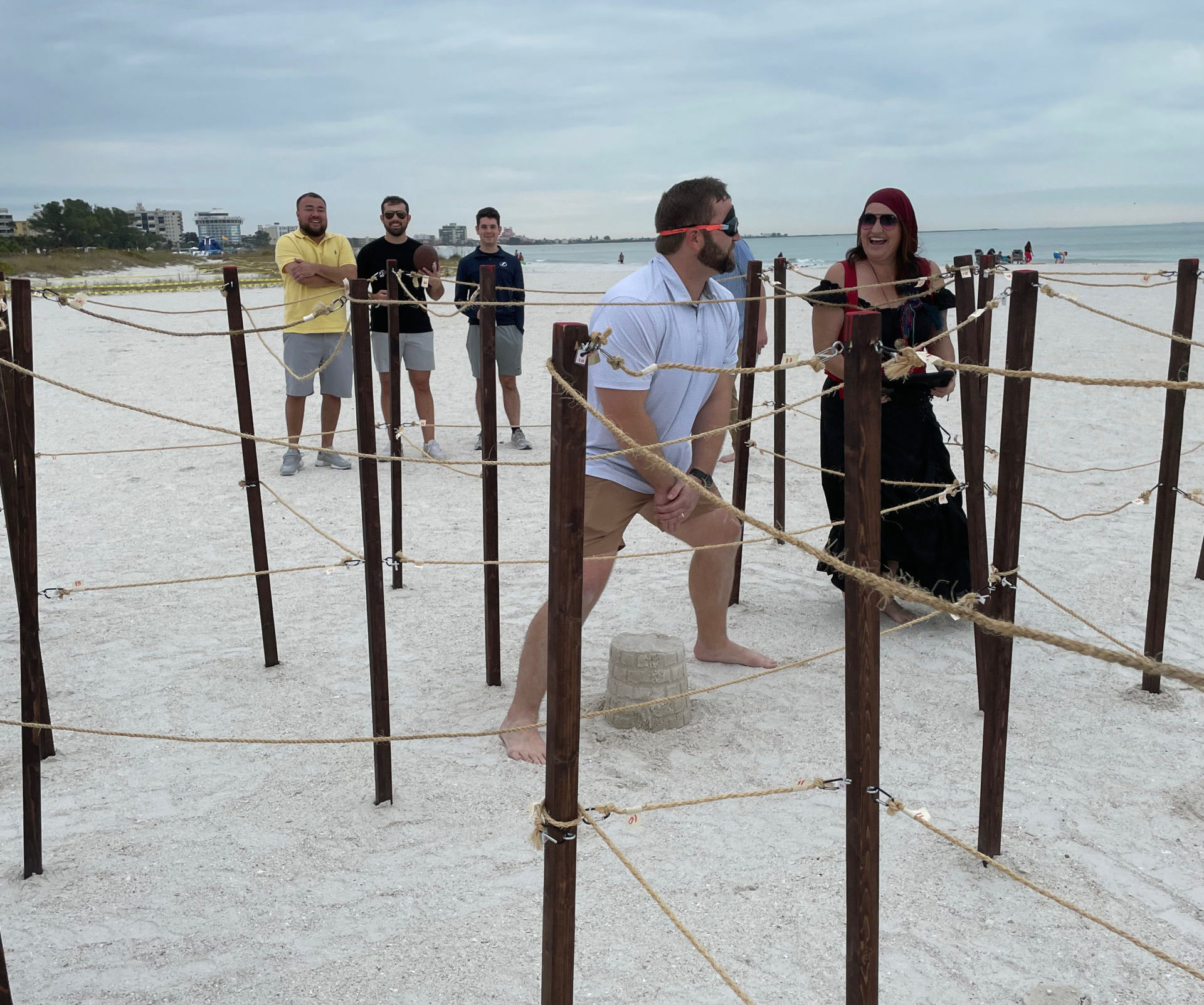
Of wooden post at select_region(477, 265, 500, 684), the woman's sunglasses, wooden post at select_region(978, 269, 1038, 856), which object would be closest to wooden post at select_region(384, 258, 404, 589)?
wooden post at select_region(477, 265, 500, 684)

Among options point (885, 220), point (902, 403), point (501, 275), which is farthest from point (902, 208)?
point (501, 275)

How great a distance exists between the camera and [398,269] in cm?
733

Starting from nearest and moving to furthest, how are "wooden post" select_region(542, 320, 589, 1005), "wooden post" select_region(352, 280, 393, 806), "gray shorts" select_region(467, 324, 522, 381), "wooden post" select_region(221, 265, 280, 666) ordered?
"wooden post" select_region(542, 320, 589, 1005) < "wooden post" select_region(352, 280, 393, 806) < "wooden post" select_region(221, 265, 280, 666) < "gray shorts" select_region(467, 324, 522, 381)

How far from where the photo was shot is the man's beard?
3.29 metres

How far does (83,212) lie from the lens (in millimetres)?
70750

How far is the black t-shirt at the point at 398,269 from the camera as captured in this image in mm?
7227

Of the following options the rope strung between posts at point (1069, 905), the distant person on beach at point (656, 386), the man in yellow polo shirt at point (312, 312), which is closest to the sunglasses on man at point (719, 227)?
the distant person on beach at point (656, 386)

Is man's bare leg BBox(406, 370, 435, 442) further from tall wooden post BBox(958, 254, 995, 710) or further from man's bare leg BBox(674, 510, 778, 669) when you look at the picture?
tall wooden post BBox(958, 254, 995, 710)

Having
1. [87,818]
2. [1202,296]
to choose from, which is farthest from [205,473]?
[1202,296]

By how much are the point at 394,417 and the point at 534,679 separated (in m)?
2.31

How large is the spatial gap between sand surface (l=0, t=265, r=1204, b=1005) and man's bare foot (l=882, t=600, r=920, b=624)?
12cm

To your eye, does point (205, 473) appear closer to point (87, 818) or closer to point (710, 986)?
point (87, 818)

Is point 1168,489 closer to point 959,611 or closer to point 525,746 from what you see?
point 525,746

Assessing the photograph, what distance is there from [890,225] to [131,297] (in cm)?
2632
